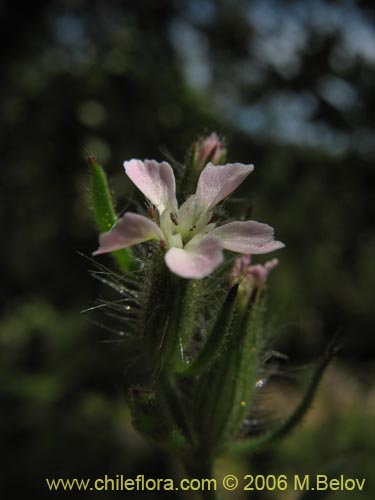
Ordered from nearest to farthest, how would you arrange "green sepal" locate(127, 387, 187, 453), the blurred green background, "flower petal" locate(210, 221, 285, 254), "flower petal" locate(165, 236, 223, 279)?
1. "flower petal" locate(165, 236, 223, 279)
2. "flower petal" locate(210, 221, 285, 254)
3. "green sepal" locate(127, 387, 187, 453)
4. the blurred green background

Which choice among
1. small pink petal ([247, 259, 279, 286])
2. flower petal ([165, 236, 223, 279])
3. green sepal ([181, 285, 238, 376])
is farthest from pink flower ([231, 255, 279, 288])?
flower petal ([165, 236, 223, 279])

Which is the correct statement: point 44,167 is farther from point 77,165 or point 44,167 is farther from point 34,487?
point 34,487

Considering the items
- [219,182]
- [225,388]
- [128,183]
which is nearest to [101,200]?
[219,182]

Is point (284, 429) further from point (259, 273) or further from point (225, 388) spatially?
point (259, 273)

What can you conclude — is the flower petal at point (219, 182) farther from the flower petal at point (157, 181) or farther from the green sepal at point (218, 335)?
the green sepal at point (218, 335)

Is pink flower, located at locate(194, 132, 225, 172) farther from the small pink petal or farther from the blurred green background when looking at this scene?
the blurred green background

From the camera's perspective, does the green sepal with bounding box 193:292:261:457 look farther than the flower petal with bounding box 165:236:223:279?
Yes

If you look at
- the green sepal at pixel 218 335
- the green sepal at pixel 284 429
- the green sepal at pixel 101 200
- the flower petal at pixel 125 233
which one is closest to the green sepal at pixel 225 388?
the green sepal at pixel 284 429
